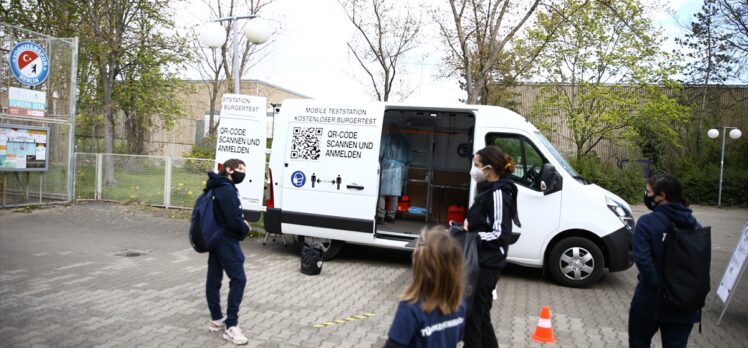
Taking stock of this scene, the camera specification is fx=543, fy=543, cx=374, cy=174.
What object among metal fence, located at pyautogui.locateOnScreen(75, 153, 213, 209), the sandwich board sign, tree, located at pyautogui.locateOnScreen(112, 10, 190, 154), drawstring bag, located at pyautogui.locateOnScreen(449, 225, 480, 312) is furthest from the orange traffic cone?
tree, located at pyautogui.locateOnScreen(112, 10, 190, 154)

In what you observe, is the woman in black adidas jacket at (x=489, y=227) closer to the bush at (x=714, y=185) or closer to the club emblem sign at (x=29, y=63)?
the club emblem sign at (x=29, y=63)

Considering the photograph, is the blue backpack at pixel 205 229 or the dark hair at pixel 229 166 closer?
the blue backpack at pixel 205 229

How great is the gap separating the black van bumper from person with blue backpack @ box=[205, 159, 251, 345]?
5.08 metres

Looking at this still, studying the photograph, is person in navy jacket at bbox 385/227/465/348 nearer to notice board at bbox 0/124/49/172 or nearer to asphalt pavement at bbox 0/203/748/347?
asphalt pavement at bbox 0/203/748/347

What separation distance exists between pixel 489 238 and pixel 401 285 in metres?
3.62

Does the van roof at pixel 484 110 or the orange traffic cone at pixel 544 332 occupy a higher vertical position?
the van roof at pixel 484 110

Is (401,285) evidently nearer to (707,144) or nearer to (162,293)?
(162,293)

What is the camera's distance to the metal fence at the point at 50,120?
12.8m

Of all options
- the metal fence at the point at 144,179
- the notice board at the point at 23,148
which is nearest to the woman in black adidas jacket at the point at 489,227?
the metal fence at the point at 144,179

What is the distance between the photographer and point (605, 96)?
26.0m

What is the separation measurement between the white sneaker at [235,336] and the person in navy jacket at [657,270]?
3258 millimetres

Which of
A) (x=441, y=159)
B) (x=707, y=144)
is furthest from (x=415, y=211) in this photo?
(x=707, y=144)

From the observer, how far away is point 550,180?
24.8ft

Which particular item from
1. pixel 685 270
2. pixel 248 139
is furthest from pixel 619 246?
pixel 248 139
